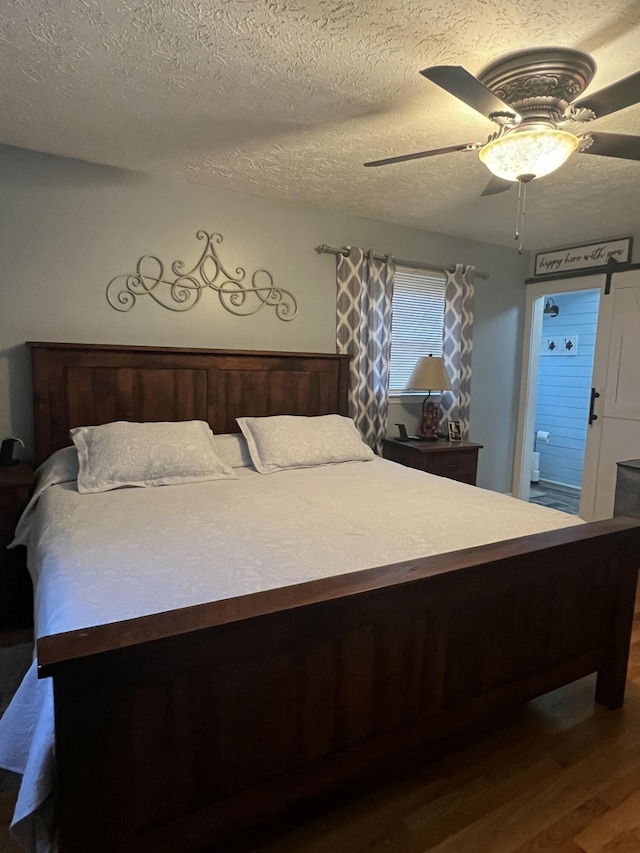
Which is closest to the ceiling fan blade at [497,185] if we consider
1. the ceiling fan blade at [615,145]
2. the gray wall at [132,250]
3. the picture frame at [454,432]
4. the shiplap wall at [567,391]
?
the ceiling fan blade at [615,145]

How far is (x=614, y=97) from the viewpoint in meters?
1.53

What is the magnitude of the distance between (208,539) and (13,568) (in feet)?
4.28

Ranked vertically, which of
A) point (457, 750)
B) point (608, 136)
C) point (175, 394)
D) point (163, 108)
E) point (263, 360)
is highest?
point (163, 108)

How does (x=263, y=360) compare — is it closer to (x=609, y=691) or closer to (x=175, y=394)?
(x=175, y=394)

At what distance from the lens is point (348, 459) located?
3.13m

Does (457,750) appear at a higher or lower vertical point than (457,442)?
lower

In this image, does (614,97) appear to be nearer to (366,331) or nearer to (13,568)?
(366,331)

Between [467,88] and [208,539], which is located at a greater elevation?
[467,88]

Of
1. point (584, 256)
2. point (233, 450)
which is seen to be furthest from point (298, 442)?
point (584, 256)

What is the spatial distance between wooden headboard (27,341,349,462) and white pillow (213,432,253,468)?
0.68 feet

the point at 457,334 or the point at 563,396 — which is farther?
the point at 563,396

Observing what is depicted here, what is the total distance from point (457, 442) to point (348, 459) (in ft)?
3.96

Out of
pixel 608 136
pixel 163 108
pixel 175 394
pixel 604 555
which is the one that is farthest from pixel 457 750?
pixel 163 108

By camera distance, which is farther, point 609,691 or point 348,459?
point 348,459
